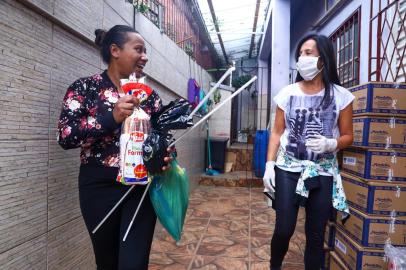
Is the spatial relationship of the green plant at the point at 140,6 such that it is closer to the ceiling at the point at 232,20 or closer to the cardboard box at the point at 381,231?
the cardboard box at the point at 381,231

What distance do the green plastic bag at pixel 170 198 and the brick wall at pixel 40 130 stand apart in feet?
1.81

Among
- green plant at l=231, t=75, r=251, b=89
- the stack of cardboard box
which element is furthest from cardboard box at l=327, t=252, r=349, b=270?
green plant at l=231, t=75, r=251, b=89

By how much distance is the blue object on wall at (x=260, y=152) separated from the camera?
220 inches

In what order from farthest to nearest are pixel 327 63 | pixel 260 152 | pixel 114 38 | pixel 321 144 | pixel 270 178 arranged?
1. pixel 260 152
2. pixel 270 178
3. pixel 327 63
4. pixel 321 144
5. pixel 114 38

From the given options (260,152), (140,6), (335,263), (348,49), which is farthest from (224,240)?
(260,152)

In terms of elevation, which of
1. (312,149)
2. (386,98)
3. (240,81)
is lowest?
(312,149)

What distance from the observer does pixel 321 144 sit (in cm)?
164

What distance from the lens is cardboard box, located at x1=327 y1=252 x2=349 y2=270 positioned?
81.2 inches

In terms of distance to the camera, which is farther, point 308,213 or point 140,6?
point 140,6

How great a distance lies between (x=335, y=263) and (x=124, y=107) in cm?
189

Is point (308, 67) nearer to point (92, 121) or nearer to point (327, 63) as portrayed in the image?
point (327, 63)

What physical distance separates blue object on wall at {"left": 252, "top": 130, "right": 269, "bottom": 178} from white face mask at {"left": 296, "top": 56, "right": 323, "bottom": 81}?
3.77 m

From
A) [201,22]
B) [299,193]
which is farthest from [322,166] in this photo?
[201,22]

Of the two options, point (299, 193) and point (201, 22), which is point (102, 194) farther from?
point (201, 22)
